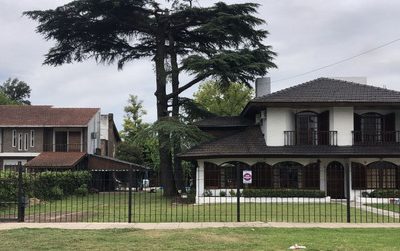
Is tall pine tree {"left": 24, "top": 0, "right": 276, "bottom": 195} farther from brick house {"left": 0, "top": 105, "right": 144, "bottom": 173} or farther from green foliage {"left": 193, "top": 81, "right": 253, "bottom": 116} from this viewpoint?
green foliage {"left": 193, "top": 81, "right": 253, "bottom": 116}

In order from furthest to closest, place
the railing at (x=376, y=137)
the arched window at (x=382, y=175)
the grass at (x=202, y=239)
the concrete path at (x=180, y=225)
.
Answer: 1. the railing at (x=376, y=137)
2. the arched window at (x=382, y=175)
3. the concrete path at (x=180, y=225)
4. the grass at (x=202, y=239)

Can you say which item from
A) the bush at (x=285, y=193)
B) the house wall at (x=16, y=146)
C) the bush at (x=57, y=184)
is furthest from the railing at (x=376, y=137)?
the house wall at (x=16, y=146)

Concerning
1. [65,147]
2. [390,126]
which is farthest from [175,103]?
[65,147]

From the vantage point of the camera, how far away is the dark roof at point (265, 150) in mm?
32094

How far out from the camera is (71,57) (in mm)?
41094

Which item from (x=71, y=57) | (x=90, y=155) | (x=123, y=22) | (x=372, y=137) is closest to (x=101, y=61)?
(x=71, y=57)

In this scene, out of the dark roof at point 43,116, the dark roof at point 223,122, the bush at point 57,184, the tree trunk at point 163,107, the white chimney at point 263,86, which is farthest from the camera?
the dark roof at point 43,116

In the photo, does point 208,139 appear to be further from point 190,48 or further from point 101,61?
point 101,61

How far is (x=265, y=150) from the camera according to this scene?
107 feet

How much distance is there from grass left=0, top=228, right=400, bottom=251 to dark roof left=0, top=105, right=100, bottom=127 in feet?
121

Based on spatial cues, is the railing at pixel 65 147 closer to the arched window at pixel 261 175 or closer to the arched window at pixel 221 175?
the arched window at pixel 221 175

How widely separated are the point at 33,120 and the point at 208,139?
21895mm

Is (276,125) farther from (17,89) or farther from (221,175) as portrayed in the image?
(17,89)

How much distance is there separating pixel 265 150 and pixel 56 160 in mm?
21110
